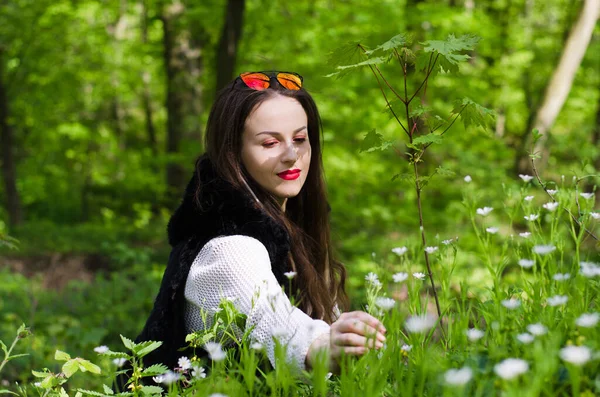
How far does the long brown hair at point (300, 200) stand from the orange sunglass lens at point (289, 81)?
2 centimetres

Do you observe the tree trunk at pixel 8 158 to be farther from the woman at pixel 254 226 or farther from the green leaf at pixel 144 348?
the green leaf at pixel 144 348

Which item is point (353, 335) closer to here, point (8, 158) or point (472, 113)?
point (472, 113)

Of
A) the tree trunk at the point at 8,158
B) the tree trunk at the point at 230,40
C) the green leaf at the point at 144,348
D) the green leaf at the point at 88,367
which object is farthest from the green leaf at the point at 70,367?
the tree trunk at the point at 8,158

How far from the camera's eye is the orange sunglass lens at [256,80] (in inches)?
86.6

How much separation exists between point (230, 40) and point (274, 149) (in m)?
5.10

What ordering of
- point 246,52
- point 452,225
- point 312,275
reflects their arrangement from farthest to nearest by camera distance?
1. point 246,52
2. point 452,225
3. point 312,275

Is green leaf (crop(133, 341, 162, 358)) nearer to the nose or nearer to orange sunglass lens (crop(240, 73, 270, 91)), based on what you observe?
the nose

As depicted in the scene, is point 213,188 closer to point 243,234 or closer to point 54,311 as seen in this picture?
point 243,234

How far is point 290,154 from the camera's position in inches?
81.8

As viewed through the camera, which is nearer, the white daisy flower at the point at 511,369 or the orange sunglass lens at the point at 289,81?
the white daisy flower at the point at 511,369

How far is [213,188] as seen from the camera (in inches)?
77.7

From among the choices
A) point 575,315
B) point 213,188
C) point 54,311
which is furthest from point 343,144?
point 575,315

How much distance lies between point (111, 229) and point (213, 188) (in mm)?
10300

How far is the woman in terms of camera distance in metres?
1.66
